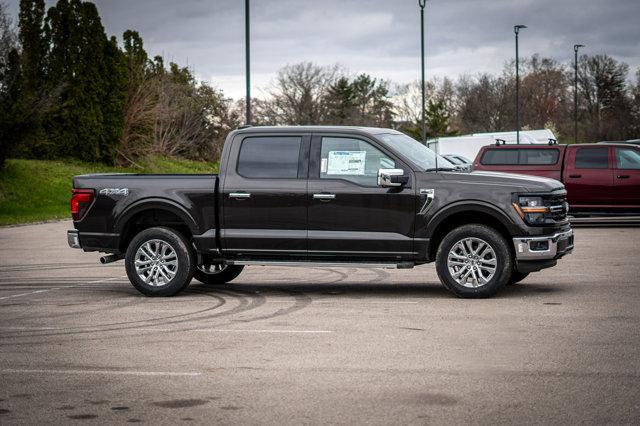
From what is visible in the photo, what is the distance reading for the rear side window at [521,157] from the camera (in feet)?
79.9

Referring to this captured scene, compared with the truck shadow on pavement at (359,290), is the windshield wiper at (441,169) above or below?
above

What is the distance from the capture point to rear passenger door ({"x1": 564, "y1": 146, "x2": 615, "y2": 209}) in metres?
23.6

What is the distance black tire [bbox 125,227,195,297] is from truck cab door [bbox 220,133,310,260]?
478 millimetres

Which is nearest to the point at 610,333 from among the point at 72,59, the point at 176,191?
the point at 176,191

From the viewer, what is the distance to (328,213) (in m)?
12.0

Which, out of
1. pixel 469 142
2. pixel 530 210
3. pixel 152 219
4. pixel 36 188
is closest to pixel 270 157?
pixel 152 219

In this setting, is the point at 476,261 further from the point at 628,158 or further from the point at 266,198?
the point at 628,158

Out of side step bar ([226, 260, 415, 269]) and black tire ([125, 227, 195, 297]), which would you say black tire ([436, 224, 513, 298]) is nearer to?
side step bar ([226, 260, 415, 269])

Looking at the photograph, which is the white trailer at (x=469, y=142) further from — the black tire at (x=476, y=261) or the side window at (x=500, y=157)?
the black tire at (x=476, y=261)

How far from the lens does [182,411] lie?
6457 mm

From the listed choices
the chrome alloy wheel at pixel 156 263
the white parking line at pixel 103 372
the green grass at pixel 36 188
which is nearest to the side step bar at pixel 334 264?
the chrome alloy wheel at pixel 156 263

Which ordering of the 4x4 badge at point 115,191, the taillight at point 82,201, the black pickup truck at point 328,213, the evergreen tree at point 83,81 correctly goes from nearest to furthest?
1. the black pickup truck at point 328,213
2. the 4x4 badge at point 115,191
3. the taillight at point 82,201
4. the evergreen tree at point 83,81

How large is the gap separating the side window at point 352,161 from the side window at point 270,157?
35 cm

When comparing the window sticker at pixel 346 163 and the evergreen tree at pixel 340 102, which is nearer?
the window sticker at pixel 346 163
